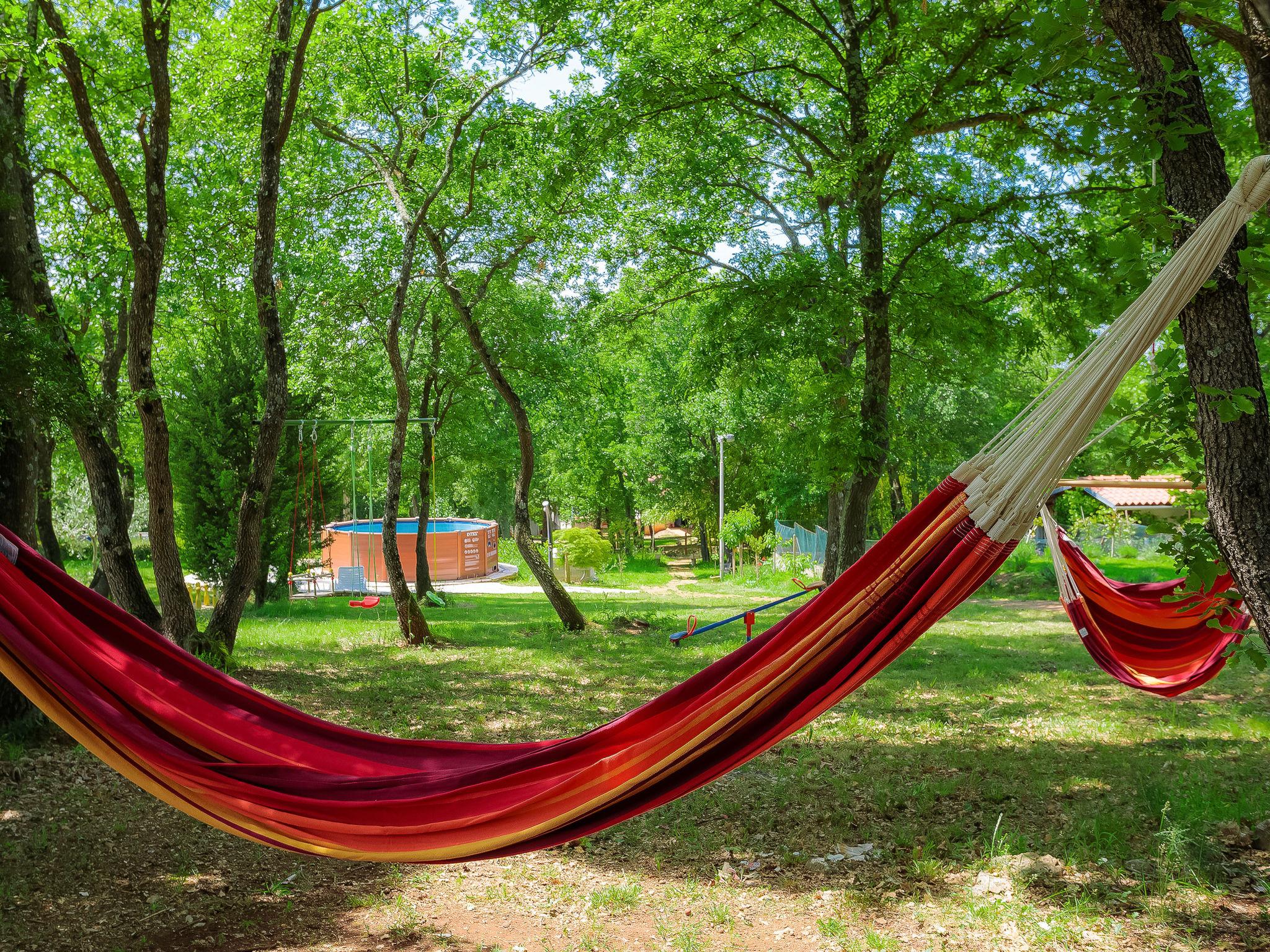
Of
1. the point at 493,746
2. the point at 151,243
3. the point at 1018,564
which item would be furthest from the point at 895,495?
the point at 493,746

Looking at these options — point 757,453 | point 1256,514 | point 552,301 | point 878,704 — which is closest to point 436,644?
point 878,704

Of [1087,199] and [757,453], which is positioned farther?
[757,453]

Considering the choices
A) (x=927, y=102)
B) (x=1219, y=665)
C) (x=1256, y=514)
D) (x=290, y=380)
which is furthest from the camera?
(x=290, y=380)

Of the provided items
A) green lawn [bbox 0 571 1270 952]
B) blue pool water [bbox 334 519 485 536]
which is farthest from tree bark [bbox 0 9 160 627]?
blue pool water [bbox 334 519 485 536]

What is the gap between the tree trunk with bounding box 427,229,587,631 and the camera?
27.5ft

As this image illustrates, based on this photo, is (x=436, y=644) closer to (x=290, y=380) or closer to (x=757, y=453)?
(x=290, y=380)

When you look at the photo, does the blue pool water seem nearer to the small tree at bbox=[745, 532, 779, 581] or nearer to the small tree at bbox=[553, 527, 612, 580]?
the small tree at bbox=[553, 527, 612, 580]

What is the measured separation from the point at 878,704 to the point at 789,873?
257 cm

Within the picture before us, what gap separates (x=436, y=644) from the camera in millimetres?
7875

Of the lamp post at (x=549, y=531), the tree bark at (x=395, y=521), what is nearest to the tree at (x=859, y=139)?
the tree bark at (x=395, y=521)

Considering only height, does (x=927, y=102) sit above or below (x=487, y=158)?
below

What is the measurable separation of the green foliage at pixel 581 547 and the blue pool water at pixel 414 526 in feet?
7.27

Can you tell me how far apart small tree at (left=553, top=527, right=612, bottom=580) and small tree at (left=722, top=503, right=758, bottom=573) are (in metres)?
2.55

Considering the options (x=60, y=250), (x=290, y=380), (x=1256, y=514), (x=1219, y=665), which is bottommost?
(x=1219, y=665)
